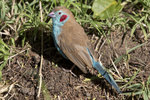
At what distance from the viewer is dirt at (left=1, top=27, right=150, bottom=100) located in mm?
4348

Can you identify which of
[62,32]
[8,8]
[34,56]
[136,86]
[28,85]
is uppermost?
[8,8]

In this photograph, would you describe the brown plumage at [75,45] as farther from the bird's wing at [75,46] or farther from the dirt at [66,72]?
the dirt at [66,72]

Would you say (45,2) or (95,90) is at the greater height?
(45,2)

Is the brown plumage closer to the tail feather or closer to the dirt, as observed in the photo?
the tail feather

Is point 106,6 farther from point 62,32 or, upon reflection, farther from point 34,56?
point 34,56

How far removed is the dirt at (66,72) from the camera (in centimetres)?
435

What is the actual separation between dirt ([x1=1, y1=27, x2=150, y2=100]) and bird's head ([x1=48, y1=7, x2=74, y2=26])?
53cm

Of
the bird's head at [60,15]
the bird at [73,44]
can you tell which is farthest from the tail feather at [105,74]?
the bird's head at [60,15]

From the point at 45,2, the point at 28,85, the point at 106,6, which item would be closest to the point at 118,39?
the point at 106,6

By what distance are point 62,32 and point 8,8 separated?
4.30 feet

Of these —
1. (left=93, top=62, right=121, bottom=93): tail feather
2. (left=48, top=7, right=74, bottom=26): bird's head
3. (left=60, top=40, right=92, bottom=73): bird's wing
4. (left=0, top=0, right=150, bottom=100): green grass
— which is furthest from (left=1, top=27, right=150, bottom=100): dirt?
(left=48, top=7, right=74, bottom=26): bird's head

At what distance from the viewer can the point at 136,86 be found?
4.34 metres

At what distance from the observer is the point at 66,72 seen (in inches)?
181

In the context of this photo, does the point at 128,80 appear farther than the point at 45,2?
No
